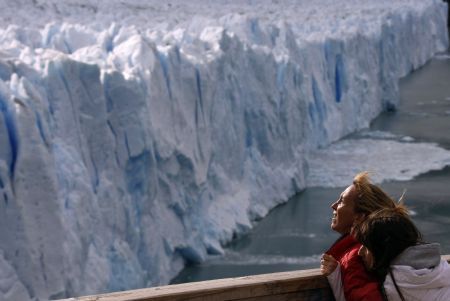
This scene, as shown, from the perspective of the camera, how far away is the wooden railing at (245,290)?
5.64 ft

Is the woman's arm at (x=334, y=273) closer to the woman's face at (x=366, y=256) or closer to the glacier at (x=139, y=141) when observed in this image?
the woman's face at (x=366, y=256)

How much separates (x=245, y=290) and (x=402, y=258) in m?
0.35

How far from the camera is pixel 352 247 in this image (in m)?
1.80

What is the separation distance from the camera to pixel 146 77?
18.6 ft

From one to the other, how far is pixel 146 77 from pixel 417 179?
3.60 meters

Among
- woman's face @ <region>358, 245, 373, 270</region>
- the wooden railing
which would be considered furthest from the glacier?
woman's face @ <region>358, 245, 373, 270</region>

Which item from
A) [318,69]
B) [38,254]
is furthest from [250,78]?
[38,254]

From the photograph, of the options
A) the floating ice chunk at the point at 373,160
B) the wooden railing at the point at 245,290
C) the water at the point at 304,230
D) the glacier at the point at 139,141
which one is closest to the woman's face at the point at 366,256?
the wooden railing at the point at 245,290

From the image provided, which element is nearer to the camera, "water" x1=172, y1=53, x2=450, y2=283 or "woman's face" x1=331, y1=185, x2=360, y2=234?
"woman's face" x1=331, y1=185, x2=360, y2=234

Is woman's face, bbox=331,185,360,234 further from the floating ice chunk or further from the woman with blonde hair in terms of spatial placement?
the floating ice chunk

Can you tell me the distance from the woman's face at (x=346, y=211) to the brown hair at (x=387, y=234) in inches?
5.9

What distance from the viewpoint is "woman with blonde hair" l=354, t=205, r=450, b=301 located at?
1601 millimetres

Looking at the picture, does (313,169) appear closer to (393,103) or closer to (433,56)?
(393,103)

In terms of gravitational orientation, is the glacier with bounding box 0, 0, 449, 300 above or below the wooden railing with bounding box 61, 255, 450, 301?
below
